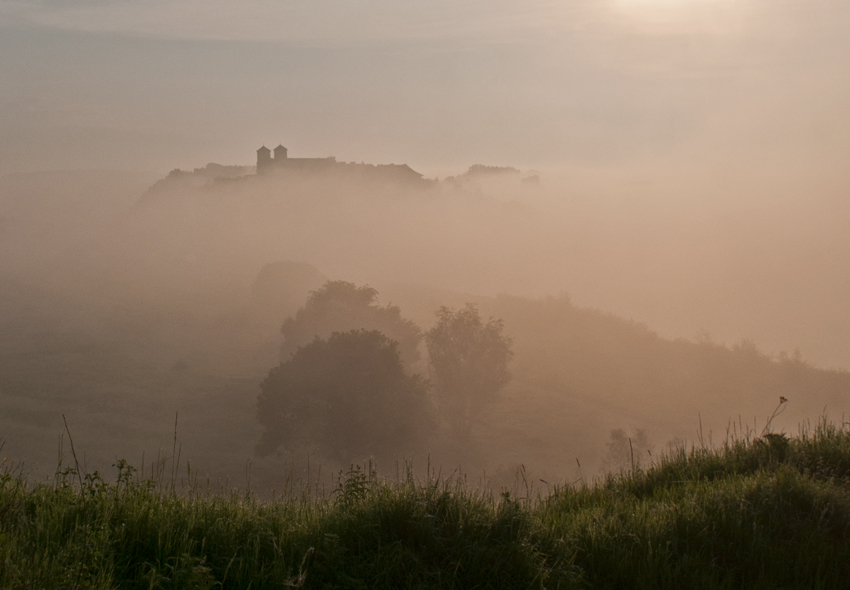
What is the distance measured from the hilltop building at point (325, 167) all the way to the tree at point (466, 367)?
82344 mm

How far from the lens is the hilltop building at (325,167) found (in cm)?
11688

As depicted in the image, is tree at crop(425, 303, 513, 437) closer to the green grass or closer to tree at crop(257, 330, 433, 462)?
tree at crop(257, 330, 433, 462)

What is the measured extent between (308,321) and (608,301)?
11821 cm

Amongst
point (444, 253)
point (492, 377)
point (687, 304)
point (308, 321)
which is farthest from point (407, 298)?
point (687, 304)

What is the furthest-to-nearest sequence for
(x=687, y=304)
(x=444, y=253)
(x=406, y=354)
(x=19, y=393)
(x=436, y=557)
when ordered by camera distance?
(x=687, y=304) → (x=444, y=253) → (x=406, y=354) → (x=19, y=393) → (x=436, y=557)

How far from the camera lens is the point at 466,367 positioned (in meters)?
43.6

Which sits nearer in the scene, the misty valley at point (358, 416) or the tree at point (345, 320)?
the misty valley at point (358, 416)

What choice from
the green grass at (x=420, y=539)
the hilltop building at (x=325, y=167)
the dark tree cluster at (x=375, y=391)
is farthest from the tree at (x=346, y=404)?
the hilltop building at (x=325, y=167)

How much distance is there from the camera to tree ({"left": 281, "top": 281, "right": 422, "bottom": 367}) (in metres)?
47.4

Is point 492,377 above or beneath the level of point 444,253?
beneath

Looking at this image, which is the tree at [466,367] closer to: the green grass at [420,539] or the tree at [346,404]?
the tree at [346,404]

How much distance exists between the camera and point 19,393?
142 ft

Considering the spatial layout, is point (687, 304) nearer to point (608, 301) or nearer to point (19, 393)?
point (608, 301)

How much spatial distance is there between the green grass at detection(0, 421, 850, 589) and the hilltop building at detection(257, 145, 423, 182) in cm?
11728
